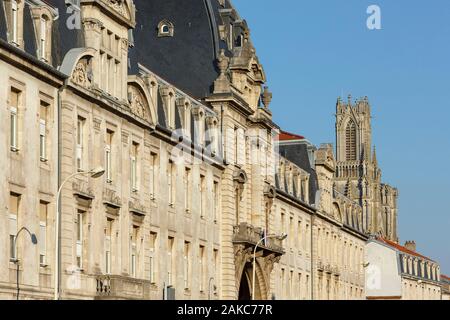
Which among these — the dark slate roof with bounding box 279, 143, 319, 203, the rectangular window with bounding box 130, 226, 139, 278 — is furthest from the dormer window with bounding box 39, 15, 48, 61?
the dark slate roof with bounding box 279, 143, 319, 203

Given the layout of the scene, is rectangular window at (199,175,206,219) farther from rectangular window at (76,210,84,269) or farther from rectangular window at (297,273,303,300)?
rectangular window at (297,273,303,300)

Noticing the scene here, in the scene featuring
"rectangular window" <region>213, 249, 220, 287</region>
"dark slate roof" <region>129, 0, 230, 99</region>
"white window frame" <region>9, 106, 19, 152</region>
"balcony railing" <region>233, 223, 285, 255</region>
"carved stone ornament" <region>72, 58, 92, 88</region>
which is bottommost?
"rectangular window" <region>213, 249, 220, 287</region>

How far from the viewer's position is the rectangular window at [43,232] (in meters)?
43.8

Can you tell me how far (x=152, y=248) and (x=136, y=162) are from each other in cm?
474

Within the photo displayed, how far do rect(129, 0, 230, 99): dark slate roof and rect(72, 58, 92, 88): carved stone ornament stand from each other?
792 inches

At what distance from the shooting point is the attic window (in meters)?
72.5

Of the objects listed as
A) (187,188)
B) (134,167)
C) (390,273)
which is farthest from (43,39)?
(390,273)

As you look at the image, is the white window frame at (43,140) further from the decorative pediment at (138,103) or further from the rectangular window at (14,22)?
the decorative pediment at (138,103)

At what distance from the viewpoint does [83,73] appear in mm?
48188

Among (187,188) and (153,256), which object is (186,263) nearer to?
(187,188)

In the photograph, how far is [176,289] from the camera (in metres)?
60.5

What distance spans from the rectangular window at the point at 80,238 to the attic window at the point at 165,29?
2638 centimetres

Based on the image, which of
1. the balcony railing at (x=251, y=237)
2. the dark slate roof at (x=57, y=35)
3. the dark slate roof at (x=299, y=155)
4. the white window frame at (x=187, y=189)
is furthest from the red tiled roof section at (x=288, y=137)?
the dark slate roof at (x=57, y=35)
